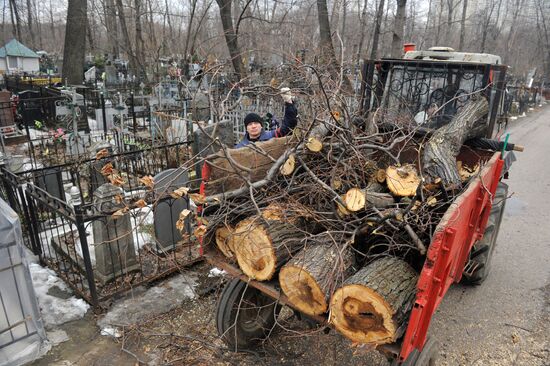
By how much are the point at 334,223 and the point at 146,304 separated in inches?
96.5

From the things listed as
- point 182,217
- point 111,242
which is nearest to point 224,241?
point 182,217

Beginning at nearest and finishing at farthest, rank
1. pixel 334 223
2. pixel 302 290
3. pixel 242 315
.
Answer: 1. pixel 302 290
2. pixel 334 223
3. pixel 242 315

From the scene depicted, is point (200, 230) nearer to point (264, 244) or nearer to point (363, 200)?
point (264, 244)

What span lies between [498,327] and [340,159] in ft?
8.70

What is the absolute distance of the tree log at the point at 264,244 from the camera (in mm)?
2682

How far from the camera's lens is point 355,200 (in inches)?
106

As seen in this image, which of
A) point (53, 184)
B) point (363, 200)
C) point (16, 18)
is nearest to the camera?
point (363, 200)

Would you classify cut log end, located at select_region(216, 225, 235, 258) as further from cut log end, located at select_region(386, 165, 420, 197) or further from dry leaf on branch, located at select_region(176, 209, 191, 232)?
cut log end, located at select_region(386, 165, 420, 197)

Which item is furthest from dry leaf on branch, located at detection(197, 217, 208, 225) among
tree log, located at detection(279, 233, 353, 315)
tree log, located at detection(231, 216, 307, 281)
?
tree log, located at detection(279, 233, 353, 315)

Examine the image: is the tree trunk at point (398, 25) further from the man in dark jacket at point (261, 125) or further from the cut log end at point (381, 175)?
the cut log end at point (381, 175)

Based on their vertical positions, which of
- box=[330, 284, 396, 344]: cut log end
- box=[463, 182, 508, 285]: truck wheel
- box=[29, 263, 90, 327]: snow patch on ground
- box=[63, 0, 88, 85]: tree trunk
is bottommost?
box=[29, 263, 90, 327]: snow patch on ground

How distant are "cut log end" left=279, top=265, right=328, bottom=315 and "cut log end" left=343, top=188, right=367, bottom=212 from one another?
0.56m

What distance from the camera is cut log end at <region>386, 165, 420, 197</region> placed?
3.04m

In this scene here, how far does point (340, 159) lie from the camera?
129 inches
